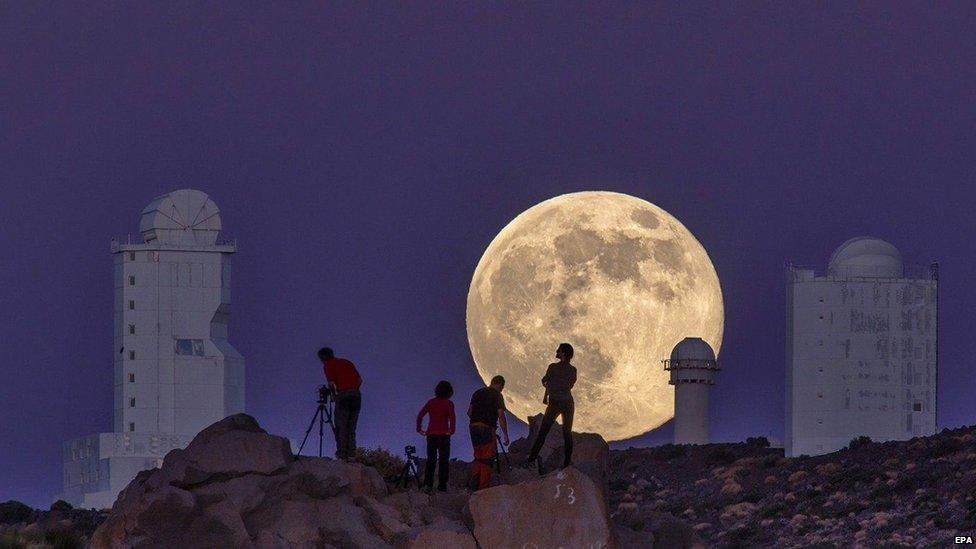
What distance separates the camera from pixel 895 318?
4532 inches

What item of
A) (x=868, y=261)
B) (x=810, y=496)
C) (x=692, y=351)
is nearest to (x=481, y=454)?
(x=810, y=496)

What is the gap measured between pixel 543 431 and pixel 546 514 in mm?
2032

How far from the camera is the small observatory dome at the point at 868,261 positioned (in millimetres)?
114375

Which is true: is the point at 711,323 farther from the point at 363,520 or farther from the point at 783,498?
the point at 363,520

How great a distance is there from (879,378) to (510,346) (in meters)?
25.7

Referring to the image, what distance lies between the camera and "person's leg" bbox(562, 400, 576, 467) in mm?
45156

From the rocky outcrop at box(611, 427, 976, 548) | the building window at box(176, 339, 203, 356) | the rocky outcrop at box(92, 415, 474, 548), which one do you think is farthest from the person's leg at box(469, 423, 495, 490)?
the building window at box(176, 339, 203, 356)

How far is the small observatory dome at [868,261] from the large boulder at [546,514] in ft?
233

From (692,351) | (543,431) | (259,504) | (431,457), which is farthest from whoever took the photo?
(692,351)

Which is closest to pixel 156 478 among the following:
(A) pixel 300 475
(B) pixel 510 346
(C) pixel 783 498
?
(A) pixel 300 475

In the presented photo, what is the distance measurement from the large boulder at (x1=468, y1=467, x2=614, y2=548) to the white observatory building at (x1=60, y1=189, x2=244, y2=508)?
261ft

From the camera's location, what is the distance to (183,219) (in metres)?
126

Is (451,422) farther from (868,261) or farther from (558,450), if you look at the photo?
(868,261)

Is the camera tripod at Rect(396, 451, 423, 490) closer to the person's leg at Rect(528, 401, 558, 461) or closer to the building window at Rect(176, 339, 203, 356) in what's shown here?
the person's leg at Rect(528, 401, 558, 461)
